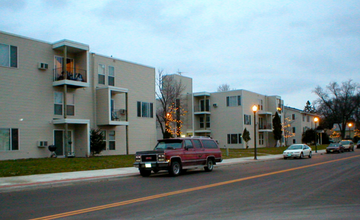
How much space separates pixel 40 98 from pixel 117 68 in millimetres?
8895

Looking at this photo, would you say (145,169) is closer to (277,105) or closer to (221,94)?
(221,94)

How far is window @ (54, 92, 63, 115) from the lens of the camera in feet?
92.3

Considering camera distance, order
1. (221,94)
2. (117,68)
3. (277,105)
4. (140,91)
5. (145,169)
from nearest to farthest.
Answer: (145,169) → (117,68) → (140,91) → (221,94) → (277,105)

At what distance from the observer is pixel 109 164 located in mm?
22734

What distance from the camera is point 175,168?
→ 17.6 metres

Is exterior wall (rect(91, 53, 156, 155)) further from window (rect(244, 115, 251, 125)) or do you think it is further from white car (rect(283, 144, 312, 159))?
window (rect(244, 115, 251, 125))

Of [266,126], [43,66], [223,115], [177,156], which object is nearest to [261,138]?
[266,126]

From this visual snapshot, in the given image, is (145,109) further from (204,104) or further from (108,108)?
(204,104)

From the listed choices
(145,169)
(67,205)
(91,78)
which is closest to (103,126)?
(91,78)

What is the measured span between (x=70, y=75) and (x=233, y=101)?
3050 cm

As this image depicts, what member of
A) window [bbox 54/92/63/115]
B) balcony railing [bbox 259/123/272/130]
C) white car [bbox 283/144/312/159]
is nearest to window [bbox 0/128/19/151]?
window [bbox 54/92/63/115]

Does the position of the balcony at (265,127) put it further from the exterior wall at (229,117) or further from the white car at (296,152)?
the white car at (296,152)

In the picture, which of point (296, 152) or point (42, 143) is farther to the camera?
point (296, 152)

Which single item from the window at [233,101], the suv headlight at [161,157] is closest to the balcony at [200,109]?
the window at [233,101]
